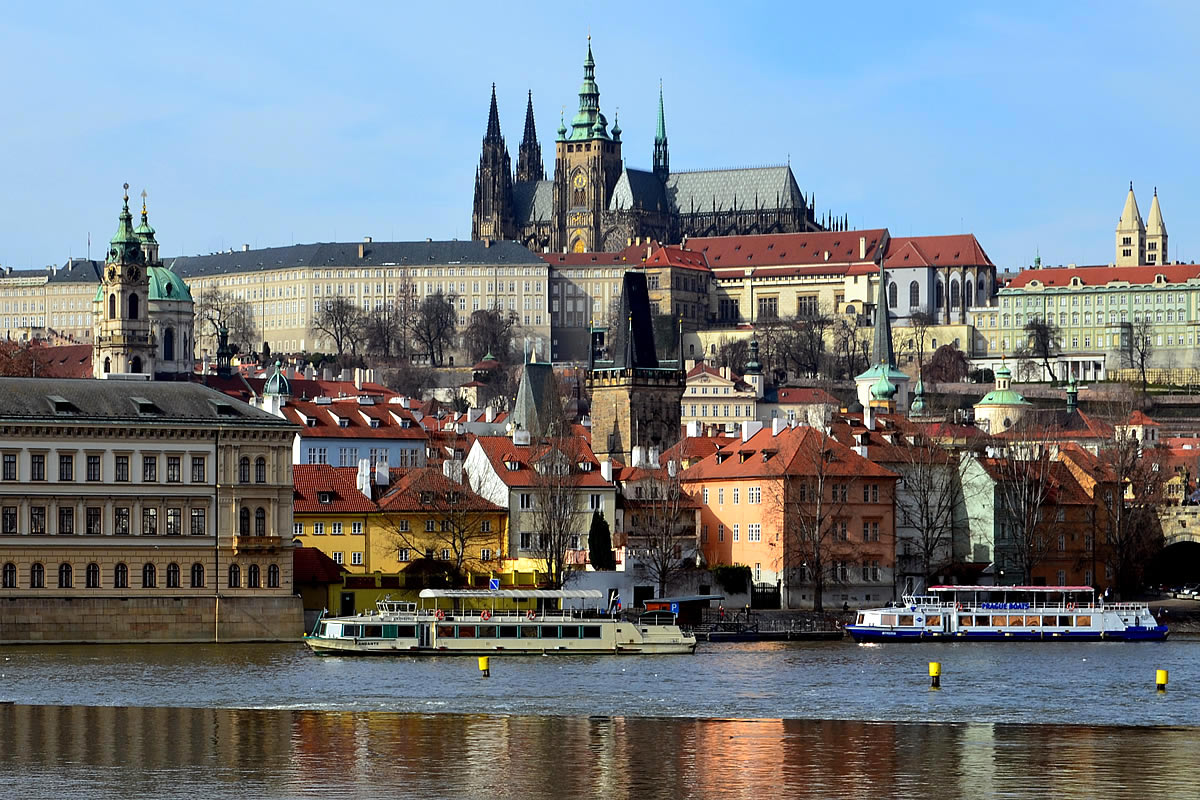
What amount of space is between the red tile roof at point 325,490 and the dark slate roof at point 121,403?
9089 millimetres

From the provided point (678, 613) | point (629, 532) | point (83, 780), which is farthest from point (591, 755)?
point (629, 532)

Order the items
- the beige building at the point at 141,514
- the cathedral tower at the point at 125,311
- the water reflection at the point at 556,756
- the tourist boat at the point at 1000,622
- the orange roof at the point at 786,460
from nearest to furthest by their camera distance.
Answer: the water reflection at the point at 556,756 < the beige building at the point at 141,514 < the tourist boat at the point at 1000,622 < the orange roof at the point at 786,460 < the cathedral tower at the point at 125,311

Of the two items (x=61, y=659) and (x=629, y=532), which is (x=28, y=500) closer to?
(x=61, y=659)

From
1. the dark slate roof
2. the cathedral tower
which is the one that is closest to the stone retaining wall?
the dark slate roof

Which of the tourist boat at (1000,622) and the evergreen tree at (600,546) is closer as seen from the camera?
the tourist boat at (1000,622)

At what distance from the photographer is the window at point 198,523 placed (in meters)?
72.8

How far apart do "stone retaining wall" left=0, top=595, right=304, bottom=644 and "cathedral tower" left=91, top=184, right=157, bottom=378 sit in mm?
83010

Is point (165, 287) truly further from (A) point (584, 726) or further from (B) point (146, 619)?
(A) point (584, 726)

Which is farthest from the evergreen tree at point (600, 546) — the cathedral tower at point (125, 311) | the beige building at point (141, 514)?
the cathedral tower at point (125, 311)

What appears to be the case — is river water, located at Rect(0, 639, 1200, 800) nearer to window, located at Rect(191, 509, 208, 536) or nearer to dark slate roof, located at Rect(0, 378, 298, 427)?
window, located at Rect(191, 509, 208, 536)

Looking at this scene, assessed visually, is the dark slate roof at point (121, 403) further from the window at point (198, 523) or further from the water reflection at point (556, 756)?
the water reflection at point (556, 756)

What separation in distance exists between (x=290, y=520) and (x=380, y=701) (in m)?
19.1

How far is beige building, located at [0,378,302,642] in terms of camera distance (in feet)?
232

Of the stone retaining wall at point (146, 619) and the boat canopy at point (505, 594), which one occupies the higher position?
the boat canopy at point (505, 594)
